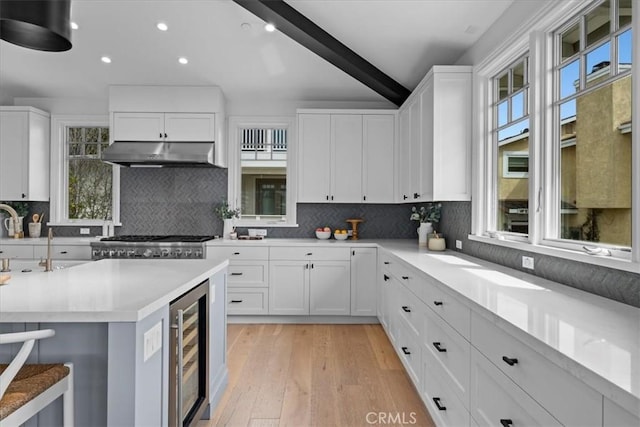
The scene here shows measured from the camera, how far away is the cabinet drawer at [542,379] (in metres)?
0.96

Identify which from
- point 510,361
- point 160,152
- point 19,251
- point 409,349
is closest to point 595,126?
point 510,361

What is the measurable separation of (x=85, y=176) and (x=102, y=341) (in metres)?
4.36

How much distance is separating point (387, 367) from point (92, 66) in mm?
4384

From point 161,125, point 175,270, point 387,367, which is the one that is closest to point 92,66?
point 161,125

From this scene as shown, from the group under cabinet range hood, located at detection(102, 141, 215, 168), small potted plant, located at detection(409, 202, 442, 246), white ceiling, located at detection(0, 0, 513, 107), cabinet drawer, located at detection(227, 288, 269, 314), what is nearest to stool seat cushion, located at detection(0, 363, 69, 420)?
cabinet drawer, located at detection(227, 288, 269, 314)

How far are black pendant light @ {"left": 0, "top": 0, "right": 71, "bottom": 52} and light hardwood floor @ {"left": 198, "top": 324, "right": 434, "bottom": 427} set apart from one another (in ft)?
7.01

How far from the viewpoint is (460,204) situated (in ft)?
11.6

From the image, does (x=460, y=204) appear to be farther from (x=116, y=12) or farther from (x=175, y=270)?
(x=116, y=12)

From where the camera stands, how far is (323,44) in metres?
3.52

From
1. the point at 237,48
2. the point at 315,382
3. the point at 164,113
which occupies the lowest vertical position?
the point at 315,382

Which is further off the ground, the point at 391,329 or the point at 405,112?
the point at 405,112

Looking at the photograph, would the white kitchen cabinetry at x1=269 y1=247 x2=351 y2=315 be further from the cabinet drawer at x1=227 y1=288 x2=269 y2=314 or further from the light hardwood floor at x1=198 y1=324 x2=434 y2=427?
the light hardwood floor at x1=198 y1=324 x2=434 y2=427

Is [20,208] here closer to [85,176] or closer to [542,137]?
[85,176]

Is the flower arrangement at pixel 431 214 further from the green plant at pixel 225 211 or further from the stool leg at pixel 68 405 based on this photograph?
the stool leg at pixel 68 405
